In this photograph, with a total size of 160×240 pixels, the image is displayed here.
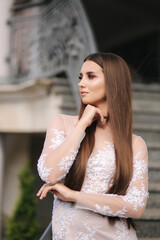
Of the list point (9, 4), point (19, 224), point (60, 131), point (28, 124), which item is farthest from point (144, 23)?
point (60, 131)

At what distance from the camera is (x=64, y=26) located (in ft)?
15.3

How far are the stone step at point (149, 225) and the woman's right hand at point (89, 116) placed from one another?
129cm

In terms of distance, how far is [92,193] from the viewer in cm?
167

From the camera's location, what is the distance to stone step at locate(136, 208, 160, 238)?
2742 mm

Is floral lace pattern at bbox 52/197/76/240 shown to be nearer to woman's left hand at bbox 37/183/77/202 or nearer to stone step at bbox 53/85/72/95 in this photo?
woman's left hand at bbox 37/183/77/202

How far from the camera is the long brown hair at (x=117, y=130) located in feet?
5.60

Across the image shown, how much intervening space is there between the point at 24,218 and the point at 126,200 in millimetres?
3914

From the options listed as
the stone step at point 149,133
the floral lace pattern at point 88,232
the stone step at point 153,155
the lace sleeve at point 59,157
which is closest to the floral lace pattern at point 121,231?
the floral lace pattern at point 88,232

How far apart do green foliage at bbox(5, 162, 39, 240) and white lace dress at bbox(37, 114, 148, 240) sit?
361cm

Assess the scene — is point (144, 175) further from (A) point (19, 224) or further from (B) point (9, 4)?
(B) point (9, 4)

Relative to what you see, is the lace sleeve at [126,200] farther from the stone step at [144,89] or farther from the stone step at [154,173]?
the stone step at [144,89]

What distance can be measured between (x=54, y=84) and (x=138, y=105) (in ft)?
3.97

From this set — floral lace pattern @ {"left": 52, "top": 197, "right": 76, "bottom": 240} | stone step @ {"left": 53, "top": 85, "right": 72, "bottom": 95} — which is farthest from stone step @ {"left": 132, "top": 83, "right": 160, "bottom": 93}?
floral lace pattern @ {"left": 52, "top": 197, "right": 76, "bottom": 240}

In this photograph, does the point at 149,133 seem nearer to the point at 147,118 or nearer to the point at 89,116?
the point at 147,118
